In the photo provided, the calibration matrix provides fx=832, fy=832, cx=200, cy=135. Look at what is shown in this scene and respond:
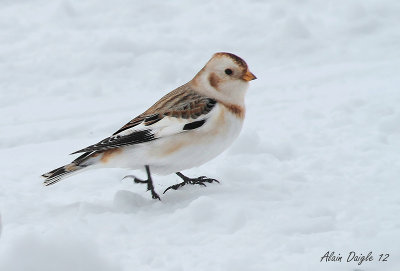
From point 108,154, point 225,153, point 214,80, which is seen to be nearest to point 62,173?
point 108,154

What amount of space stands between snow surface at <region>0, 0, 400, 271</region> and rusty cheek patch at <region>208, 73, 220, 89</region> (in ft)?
1.89

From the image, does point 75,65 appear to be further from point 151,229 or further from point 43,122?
point 151,229

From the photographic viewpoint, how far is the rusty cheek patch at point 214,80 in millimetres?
5160

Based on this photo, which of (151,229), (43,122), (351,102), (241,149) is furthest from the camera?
(43,122)

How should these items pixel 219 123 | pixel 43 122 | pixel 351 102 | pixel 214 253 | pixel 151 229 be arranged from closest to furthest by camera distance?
pixel 214 253 → pixel 151 229 → pixel 219 123 → pixel 351 102 → pixel 43 122

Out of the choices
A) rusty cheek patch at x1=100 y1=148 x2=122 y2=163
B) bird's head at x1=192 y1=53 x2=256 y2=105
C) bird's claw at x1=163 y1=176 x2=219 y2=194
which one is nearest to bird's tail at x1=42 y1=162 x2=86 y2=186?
rusty cheek patch at x1=100 y1=148 x2=122 y2=163

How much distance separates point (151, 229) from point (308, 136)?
76.5 inches

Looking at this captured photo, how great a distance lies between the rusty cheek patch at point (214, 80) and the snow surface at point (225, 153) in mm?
575

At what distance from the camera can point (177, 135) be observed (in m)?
4.90

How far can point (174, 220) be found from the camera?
444 centimetres

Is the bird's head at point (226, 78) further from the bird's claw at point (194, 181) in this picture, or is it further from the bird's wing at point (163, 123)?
the bird's claw at point (194, 181)

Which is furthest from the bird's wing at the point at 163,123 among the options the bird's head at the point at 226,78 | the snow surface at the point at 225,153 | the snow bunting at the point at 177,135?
the snow surface at the point at 225,153

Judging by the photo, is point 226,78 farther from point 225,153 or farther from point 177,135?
point 225,153

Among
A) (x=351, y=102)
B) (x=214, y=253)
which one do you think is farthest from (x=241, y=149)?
(x=214, y=253)
